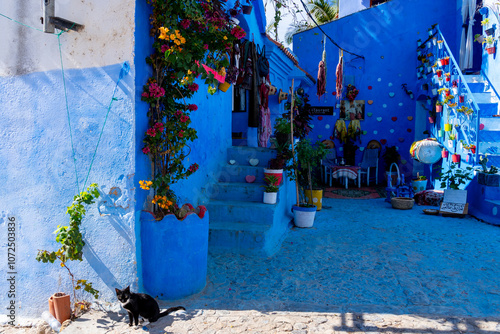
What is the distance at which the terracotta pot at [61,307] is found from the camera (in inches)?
137

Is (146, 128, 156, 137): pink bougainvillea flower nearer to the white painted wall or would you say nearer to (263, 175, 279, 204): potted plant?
the white painted wall

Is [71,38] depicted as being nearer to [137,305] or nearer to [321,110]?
[137,305]

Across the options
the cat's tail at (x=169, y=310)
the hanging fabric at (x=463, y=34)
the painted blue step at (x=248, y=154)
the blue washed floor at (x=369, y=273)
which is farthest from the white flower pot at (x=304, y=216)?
the hanging fabric at (x=463, y=34)

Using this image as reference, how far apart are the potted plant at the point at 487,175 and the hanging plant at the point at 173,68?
21.1 feet

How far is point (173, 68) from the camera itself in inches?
152

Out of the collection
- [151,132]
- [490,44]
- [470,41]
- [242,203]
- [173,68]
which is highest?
[470,41]

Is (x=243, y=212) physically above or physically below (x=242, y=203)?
below

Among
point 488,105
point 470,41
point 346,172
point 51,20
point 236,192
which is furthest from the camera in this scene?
point 346,172

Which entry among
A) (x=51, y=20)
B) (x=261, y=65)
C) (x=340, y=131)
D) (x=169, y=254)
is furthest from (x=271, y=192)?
(x=340, y=131)

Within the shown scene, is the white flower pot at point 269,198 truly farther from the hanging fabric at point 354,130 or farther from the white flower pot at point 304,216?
the hanging fabric at point 354,130

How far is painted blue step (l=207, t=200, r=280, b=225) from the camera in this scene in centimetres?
562

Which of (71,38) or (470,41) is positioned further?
(470,41)

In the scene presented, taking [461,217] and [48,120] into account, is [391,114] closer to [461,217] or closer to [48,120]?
[461,217]

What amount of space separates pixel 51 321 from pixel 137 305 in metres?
0.87
